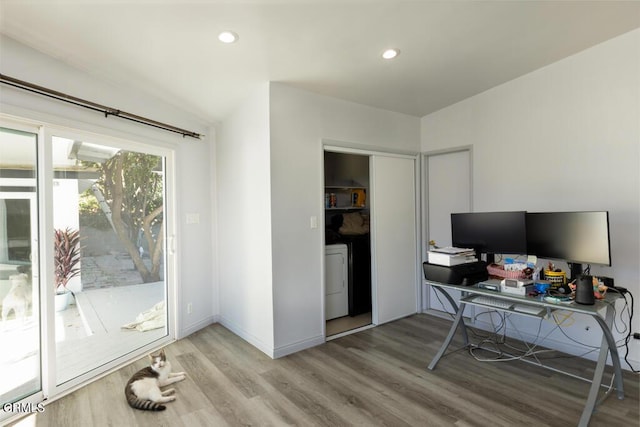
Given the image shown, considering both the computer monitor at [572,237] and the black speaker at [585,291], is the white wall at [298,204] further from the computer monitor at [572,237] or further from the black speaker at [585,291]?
the black speaker at [585,291]

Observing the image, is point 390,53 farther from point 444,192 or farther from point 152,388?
point 152,388

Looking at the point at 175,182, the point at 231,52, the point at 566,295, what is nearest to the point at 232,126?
the point at 175,182

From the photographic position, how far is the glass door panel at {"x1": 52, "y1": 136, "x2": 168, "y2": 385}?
2439 mm

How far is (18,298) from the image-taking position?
2.18 m

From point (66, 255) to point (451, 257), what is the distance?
2.96 metres

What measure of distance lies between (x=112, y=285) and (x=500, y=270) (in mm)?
3270

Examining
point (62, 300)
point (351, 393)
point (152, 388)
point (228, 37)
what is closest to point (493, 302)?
point (351, 393)

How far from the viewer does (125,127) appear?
2.76m

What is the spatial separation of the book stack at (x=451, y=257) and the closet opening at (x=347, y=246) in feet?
4.46

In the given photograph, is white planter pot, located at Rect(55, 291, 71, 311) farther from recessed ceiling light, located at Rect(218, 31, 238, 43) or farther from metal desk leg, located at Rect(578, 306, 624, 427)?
metal desk leg, located at Rect(578, 306, 624, 427)

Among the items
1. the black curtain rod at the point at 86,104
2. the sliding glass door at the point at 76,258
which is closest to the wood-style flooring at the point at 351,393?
the sliding glass door at the point at 76,258

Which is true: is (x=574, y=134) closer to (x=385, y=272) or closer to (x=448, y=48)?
(x=448, y=48)

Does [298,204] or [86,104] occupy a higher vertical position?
[86,104]

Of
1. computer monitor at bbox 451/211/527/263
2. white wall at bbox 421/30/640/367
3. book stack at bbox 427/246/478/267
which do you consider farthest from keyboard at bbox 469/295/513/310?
white wall at bbox 421/30/640/367
